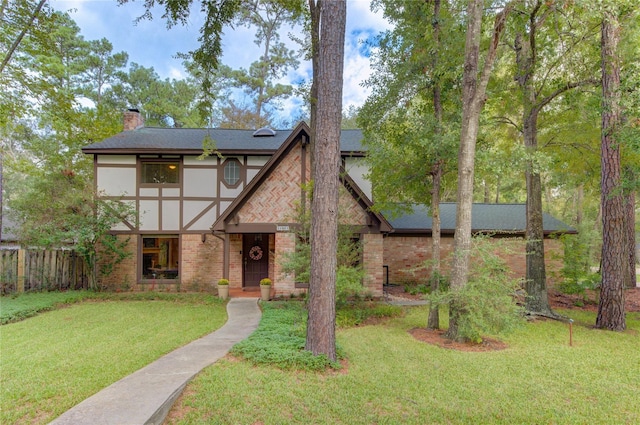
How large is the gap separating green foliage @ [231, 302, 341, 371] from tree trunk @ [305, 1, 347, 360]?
0.23 meters

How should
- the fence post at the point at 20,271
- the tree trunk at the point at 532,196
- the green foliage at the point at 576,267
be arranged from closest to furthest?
the tree trunk at the point at 532,196 < the fence post at the point at 20,271 < the green foliage at the point at 576,267

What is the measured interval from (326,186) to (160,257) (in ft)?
31.9

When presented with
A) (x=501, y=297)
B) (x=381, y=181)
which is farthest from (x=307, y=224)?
(x=501, y=297)

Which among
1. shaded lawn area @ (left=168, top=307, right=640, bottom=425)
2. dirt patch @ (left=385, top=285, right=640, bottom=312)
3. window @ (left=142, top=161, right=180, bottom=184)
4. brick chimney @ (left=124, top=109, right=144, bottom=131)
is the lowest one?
dirt patch @ (left=385, top=285, right=640, bottom=312)

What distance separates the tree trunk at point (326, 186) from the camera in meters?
5.02

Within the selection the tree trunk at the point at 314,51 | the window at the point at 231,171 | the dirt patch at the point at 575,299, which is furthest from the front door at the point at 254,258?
the tree trunk at the point at 314,51

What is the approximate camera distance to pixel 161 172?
12.5m

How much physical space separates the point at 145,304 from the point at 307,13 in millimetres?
9581

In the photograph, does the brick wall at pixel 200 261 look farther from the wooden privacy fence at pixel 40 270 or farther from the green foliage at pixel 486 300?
the green foliage at pixel 486 300

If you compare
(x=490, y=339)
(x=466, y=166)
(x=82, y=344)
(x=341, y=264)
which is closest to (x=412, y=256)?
(x=341, y=264)

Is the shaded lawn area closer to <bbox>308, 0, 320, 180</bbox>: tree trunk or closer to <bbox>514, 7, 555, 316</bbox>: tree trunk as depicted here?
<bbox>514, 7, 555, 316</bbox>: tree trunk

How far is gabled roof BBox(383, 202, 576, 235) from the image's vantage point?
43.9ft

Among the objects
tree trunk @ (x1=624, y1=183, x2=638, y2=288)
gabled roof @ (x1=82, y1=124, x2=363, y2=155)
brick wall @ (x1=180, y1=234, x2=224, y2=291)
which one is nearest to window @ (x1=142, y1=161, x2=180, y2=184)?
gabled roof @ (x1=82, y1=124, x2=363, y2=155)

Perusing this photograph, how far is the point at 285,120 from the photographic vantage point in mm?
24641
